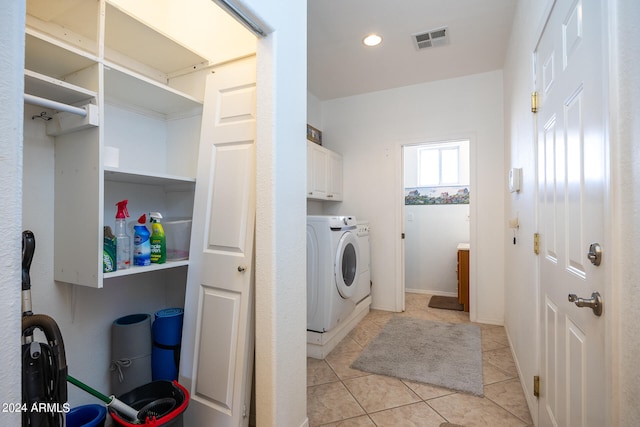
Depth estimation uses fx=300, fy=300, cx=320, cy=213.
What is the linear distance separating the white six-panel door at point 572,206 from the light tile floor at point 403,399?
335mm

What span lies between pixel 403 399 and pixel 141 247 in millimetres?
1749

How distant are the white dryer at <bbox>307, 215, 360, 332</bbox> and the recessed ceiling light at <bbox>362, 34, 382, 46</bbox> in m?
1.55

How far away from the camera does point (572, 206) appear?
1.05m

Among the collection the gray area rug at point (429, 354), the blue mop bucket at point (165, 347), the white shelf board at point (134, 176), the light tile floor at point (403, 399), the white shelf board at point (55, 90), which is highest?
the white shelf board at point (55, 90)

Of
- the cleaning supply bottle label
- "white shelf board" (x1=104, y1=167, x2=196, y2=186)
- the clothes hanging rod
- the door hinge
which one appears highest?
the door hinge

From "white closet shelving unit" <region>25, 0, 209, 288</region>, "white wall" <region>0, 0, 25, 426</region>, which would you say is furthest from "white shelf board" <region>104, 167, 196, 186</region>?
"white wall" <region>0, 0, 25, 426</region>

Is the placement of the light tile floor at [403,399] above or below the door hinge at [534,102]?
below

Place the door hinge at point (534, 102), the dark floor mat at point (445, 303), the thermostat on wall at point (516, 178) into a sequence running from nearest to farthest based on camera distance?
the door hinge at point (534, 102) → the thermostat on wall at point (516, 178) → the dark floor mat at point (445, 303)

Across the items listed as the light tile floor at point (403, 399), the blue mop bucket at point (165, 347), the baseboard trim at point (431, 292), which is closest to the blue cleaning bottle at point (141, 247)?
the blue mop bucket at point (165, 347)

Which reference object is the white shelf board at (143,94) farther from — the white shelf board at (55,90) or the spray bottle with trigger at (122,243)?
the spray bottle with trigger at (122,243)

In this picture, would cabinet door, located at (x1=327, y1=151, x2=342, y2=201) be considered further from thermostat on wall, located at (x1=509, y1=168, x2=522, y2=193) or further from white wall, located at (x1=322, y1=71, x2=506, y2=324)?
thermostat on wall, located at (x1=509, y1=168, x2=522, y2=193)

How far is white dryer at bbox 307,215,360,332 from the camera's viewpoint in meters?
2.49

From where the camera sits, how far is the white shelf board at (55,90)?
113cm

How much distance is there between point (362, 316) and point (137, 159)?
263 centimetres
